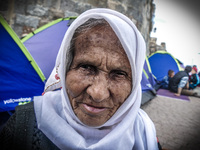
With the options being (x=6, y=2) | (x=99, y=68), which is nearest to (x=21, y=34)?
(x=6, y=2)

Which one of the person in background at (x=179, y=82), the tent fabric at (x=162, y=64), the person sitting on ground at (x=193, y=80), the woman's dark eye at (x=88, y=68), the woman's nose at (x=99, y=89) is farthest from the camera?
the tent fabric at (x=162, y=64)

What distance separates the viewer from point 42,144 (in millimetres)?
838

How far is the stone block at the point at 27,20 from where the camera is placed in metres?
3.76

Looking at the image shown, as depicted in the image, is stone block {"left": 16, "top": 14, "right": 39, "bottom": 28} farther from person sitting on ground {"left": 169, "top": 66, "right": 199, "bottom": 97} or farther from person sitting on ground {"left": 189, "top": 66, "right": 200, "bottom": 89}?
person sitting on ground {"left": 189, "top": 66, "right": 200, "bottom": 89}

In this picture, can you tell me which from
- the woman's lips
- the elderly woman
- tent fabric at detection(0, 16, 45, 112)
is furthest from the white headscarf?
tent fabric at detection(0, 16, 45, 112)

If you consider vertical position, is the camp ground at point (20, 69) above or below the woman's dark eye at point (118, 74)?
below

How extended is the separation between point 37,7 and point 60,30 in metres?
1.45

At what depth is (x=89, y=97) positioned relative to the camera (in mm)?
833

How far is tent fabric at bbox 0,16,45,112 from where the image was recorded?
206 cm

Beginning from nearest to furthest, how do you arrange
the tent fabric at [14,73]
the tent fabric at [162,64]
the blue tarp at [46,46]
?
the tent fabric at [14,73] < the blue tarp at [46,46] < the tent fabric at [162,64]

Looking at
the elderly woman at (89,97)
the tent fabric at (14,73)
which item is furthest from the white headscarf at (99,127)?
the tent fabric at (14,73)

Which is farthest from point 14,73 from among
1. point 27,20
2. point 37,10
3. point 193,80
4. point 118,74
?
point 193,80

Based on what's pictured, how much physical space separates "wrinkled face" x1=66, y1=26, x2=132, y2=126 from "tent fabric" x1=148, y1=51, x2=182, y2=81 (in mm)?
7519

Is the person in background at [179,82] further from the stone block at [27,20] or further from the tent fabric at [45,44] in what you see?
the stone block at [27,20]
